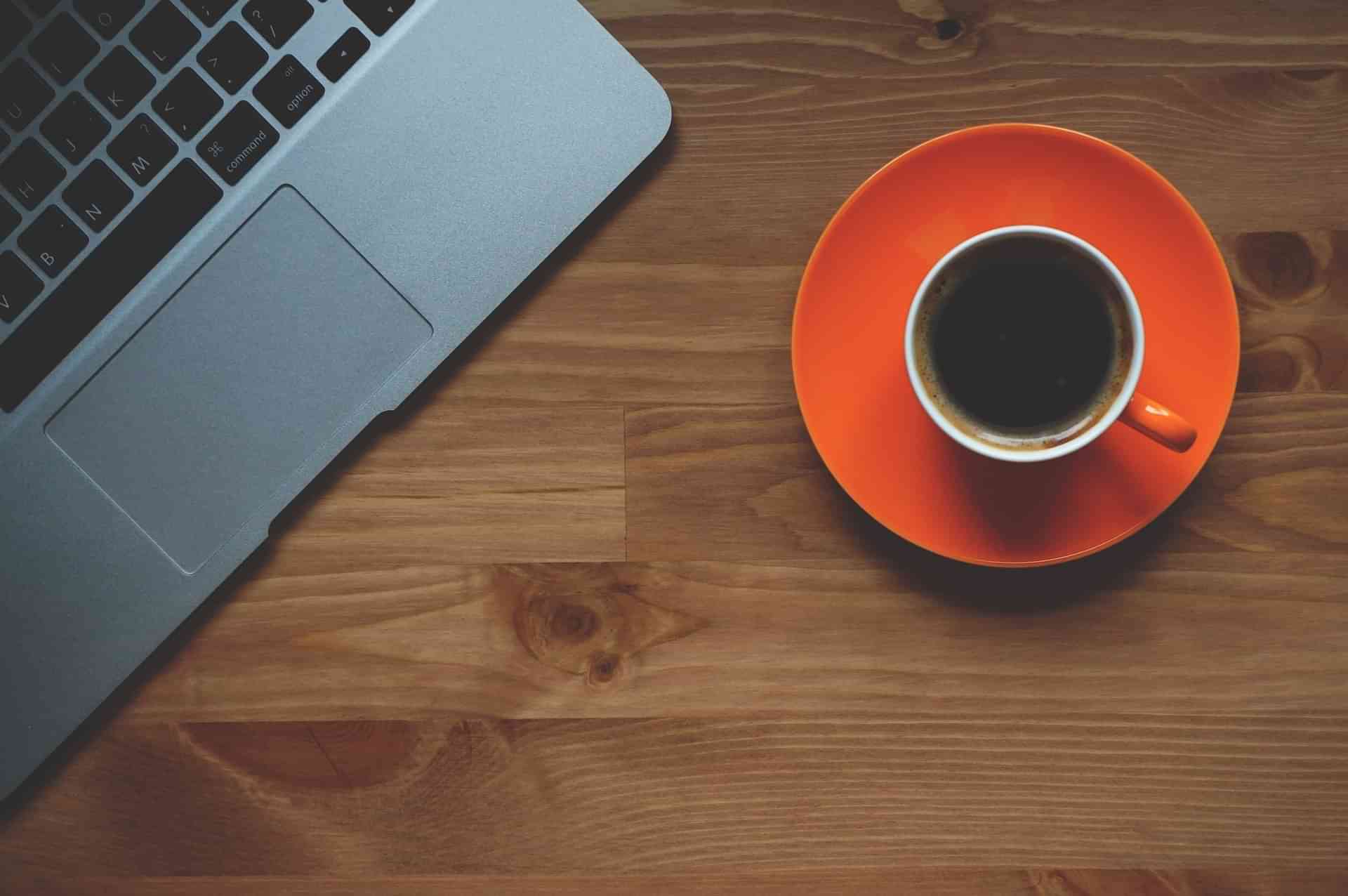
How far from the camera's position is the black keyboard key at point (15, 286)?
0.60m

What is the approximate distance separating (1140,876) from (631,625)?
0.43 m

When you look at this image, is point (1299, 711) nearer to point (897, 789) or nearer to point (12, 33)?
point (897, 789)

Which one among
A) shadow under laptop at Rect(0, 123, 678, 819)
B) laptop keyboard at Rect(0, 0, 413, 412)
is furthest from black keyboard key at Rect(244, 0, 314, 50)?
shadow under laptop at Rect(0, 123, 678, 819)

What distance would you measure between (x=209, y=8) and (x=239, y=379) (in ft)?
0.77

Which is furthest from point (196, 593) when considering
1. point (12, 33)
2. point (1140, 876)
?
point (1140, 876)

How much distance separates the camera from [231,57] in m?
0.60

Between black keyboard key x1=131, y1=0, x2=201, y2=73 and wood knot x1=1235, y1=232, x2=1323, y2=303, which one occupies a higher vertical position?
black keyboard key x1=131, y1=0, x2=201, y2=73

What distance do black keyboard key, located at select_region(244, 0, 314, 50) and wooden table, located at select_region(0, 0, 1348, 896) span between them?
23 centimetres

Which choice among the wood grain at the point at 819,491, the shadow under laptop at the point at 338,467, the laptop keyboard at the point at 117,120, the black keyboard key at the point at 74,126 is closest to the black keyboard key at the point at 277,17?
the laptop keyboard at the point at 117,120

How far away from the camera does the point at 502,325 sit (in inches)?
28.8

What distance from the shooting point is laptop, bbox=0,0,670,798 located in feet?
1.97

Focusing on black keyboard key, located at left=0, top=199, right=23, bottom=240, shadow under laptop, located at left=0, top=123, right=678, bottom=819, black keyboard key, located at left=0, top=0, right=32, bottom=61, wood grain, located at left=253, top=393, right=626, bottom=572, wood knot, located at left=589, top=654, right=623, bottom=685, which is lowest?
wood knot, located at left=589, top=654, right=623, bottom=685

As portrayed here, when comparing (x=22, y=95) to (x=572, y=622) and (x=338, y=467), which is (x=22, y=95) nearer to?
(x=338, y=467)

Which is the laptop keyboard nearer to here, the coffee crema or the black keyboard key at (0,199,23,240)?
the black keyboard key at (0,199,23,240)
